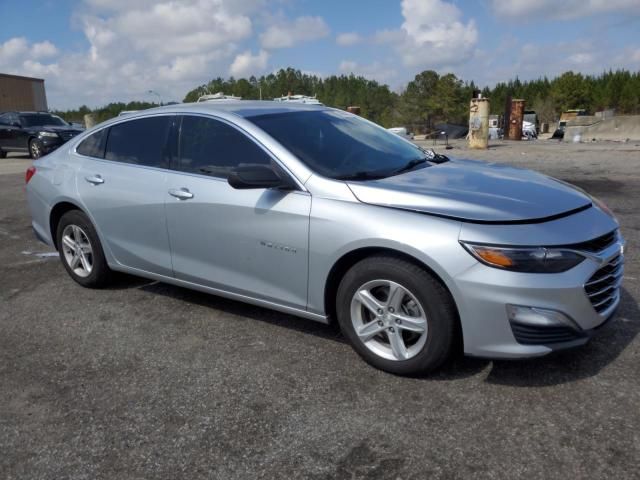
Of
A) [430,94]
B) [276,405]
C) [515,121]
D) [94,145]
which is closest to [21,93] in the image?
[430,94]

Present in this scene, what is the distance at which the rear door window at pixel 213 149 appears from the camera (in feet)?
12.6

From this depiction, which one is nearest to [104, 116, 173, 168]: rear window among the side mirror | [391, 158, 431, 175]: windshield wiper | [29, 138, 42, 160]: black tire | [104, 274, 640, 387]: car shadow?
the side mirror

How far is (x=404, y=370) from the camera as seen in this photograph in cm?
323

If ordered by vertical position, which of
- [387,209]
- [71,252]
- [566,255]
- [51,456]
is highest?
[387,209]

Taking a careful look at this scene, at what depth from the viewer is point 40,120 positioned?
20.2m

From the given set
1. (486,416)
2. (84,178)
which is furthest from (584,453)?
(84,178)

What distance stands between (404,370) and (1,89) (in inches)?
2481

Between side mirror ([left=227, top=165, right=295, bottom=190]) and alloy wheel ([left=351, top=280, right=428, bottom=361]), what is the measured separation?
32.9 inches

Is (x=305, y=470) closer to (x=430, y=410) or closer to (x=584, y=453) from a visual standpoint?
(x=430, y=410)

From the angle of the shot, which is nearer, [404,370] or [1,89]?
[404,370]

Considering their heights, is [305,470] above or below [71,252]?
below

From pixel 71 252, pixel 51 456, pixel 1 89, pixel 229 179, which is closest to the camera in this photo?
pixel 51 456

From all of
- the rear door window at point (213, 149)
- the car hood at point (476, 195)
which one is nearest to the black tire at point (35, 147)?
the rear door window at point (213, 149)

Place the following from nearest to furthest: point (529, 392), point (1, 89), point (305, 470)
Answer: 1. point (305, 470)
2. point (529, 392)
3. point (1, 89)
